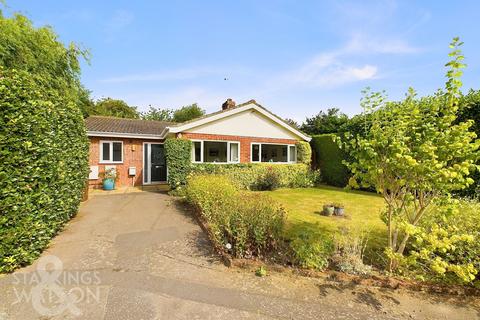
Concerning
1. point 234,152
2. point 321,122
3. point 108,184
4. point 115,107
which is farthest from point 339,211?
point 115,107

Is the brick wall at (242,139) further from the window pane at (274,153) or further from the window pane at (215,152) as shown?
the window pane at (215,152)

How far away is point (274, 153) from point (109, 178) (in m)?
10.4

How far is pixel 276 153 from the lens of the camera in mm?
15750

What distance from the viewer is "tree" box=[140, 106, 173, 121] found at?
4650cm

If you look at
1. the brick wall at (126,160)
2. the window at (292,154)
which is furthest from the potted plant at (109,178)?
the window at (292,154)

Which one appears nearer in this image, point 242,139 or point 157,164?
point 242,139

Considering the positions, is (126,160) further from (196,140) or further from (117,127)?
(196,140)

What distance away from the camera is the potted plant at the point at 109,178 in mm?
12289

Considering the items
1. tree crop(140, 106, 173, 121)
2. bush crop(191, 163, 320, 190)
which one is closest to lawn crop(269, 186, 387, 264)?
bush crop(191, 163, 320, 190)

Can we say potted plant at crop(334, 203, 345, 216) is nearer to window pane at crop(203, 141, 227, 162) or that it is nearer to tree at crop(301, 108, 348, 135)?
window pane at crop(203, 141, 227, 162)

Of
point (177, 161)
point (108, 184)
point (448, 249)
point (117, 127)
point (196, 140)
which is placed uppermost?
point (117, 127)

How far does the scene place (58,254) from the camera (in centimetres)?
451

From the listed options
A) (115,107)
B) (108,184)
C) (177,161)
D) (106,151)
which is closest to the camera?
(177,161)

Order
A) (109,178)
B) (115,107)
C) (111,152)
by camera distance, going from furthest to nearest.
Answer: (115,107) → (111,152) → (109,178)
